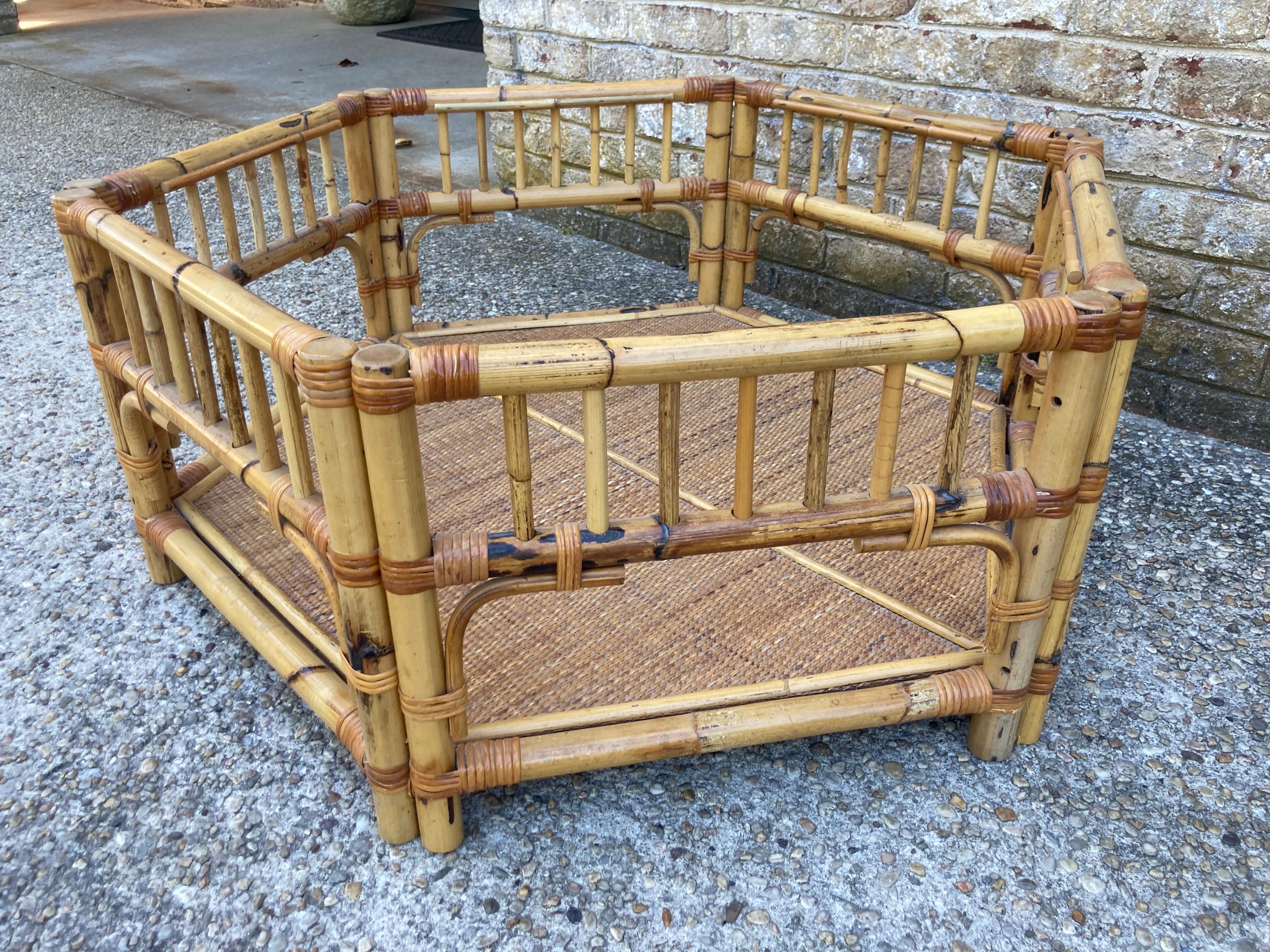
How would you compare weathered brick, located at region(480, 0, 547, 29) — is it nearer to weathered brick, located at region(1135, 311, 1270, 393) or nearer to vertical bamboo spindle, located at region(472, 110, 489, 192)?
vertical bamboo spindle, located at region(472, 110, 489, 192)

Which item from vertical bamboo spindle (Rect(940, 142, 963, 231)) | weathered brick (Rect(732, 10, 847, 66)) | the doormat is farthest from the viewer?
the doormat

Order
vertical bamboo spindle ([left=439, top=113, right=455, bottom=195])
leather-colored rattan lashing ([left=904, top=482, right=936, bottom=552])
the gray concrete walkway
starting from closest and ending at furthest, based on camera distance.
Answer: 1. leather-colored rattan lashing ([left=904, top=482, right=936, bottom=552])
2. vertical bamboo spindle ([left=439, top=113, right=455, bottom=195])
3. the gray concrete walkway

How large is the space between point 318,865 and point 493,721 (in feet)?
1.34

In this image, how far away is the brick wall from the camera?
291cm

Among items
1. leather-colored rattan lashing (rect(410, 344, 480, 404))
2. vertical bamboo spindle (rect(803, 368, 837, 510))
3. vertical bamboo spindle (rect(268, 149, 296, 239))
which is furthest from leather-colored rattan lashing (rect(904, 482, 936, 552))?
vertical bamboo spindle (rect(268, 149, 296, 239))

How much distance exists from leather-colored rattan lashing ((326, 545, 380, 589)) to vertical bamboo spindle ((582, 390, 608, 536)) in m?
0.34

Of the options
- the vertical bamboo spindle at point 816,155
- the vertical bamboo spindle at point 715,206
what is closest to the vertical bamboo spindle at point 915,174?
the vertical bamboo spindle at point 816,155

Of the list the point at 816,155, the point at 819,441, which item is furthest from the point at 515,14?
the point at 819,441

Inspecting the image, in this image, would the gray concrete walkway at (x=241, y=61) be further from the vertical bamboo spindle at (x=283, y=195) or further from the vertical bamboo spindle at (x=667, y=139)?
the vertical bamboo spindle at (x=283, y=195)

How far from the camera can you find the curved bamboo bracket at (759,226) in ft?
10.2

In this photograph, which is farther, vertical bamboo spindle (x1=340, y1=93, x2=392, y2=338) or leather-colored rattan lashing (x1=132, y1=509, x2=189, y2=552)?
vertical bamboo spindle (x1=340, y1=93, x2=392, y2=338)

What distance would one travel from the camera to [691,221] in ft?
11.1

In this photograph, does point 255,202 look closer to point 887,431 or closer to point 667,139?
point 667,139

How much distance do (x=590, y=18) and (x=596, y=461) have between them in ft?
11.3
